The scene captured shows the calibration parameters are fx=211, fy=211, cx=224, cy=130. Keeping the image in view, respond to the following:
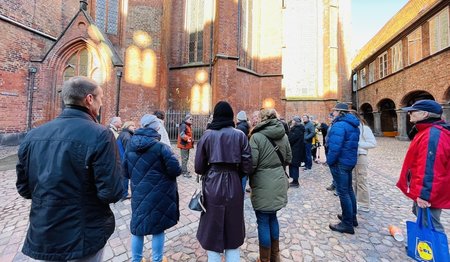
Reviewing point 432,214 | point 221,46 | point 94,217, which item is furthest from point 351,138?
point 221,46

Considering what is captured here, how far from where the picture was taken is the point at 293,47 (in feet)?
75.6

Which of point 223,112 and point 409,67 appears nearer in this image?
point 223,112

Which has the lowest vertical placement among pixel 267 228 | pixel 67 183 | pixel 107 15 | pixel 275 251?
pixel 275 251

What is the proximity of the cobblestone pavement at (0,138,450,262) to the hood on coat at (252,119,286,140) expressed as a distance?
1530 millimetres

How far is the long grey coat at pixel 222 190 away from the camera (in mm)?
1951

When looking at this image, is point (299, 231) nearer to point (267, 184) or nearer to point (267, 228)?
point (267, 228)

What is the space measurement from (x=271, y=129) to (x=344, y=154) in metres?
1.48

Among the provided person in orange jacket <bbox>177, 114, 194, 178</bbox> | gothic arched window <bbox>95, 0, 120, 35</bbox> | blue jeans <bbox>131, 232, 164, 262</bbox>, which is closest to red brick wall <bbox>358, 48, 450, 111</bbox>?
person in orange jacket <bbox>177, 114, 194, 178</bbox>

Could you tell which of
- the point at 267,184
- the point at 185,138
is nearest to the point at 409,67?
the point at 185,138

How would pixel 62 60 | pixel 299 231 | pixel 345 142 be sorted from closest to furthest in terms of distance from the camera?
pixel 345 142, pixel 299 231, pixel 62 60

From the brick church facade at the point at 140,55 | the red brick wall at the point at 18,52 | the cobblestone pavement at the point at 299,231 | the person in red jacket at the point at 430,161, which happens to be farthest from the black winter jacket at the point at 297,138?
the red brick wall at the point at 18,52

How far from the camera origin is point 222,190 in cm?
194

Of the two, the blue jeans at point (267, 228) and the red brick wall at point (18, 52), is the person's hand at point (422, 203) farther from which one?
the red brick wall at point (18, 52)

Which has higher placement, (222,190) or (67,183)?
(67,183)
